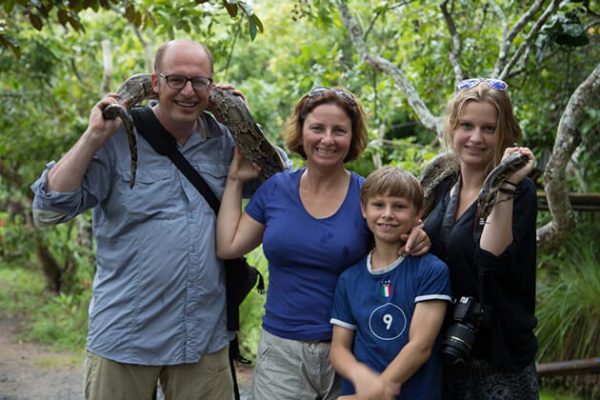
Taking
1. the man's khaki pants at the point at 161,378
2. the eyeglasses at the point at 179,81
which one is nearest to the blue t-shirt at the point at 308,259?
the man's khaki pants at the point at 161,378

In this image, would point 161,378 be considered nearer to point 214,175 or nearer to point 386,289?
point 214,175

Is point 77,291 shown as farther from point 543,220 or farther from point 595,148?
point 595,148

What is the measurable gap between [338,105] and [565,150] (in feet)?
6.54

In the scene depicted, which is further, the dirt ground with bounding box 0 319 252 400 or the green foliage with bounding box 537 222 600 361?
the dirt ground with bounding box 0 319 252 400

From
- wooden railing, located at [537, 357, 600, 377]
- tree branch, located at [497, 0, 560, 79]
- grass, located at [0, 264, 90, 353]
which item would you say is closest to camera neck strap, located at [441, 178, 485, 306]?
tree branch, located at [497, 0, 560, 79]

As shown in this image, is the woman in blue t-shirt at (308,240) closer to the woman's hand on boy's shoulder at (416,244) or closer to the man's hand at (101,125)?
the woman's hand on boy's shoulder at (416,244)

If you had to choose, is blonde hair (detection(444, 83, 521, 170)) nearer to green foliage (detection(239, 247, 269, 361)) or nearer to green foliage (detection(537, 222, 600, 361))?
green foliage (detection(537, 222, 600, 361))

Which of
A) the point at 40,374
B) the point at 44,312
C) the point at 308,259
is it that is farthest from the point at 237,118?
the point at 44,312

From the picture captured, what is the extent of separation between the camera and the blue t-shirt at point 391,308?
2.61 m

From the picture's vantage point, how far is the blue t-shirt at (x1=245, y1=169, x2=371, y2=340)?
2777 millimetres

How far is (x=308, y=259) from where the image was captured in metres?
2.79

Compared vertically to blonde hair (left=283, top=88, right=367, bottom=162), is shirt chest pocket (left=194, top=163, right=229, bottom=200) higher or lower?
lower

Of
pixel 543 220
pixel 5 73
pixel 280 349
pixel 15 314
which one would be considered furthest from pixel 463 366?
pixel 15 314

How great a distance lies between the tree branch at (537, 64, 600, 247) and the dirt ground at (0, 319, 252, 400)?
3.19 meters
